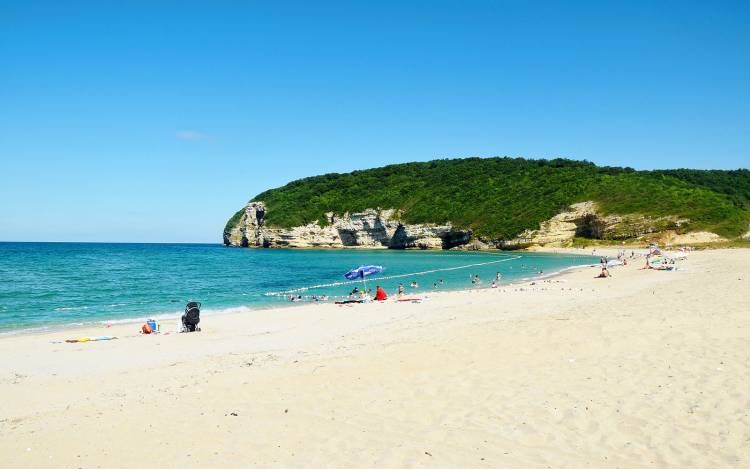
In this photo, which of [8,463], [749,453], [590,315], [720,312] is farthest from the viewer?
[590,315]

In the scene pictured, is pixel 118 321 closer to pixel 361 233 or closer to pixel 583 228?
pixel 583 228

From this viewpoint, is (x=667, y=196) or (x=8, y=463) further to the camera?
(x=667, y=196)

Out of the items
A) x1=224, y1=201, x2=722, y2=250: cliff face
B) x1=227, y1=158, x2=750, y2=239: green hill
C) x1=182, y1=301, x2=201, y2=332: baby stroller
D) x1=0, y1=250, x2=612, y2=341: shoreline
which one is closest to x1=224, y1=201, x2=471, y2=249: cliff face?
x1=224, y1=201, x2=722, y2=250: cliff face

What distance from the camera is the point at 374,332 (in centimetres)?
1591

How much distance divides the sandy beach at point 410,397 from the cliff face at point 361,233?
3511 inches

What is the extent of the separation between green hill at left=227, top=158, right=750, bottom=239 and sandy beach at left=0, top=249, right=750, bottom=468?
75.3m

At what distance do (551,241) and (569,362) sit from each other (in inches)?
3258

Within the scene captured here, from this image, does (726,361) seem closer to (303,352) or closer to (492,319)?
(492,319)

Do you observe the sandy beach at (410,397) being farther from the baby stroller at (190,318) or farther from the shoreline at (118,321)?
the shoreline at (118,321)

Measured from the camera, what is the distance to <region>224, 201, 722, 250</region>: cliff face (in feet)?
263

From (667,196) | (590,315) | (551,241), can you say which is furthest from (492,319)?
(667,196)

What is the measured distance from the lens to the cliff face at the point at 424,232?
8025 cm

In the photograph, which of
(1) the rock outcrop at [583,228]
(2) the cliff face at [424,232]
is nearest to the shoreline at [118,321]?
(1) the rock outcrop at [583,228]

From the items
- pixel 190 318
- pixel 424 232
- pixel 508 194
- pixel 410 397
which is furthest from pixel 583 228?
pixel 410 397
